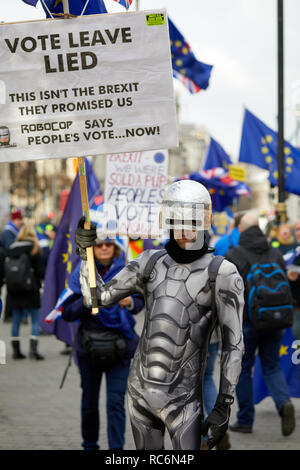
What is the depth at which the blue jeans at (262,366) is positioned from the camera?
7602 mm

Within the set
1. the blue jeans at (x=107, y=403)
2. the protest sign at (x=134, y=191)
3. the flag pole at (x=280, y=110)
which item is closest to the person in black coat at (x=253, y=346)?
the protest sign at (x=134, y=191)

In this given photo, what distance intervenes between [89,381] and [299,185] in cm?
708

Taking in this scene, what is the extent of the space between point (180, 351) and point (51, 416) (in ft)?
14.1

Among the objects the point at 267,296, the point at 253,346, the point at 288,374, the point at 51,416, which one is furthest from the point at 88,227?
the point at 288,374

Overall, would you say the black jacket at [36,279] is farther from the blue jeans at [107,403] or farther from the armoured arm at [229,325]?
the armoured arm at [229,325]

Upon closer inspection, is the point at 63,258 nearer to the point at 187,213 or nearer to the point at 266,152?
the point at 187,213

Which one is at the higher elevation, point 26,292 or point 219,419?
point 219,419

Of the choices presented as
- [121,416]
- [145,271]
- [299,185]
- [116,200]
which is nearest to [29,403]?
[116,200]

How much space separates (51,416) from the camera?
820 cm

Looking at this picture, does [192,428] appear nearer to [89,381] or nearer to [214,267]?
[214,267]

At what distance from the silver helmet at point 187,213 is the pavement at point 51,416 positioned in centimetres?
307

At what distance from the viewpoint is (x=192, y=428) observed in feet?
13.6

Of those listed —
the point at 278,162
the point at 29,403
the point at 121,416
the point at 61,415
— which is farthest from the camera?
the point at 278,162

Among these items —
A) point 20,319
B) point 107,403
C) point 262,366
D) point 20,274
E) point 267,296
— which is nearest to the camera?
point 107,403
